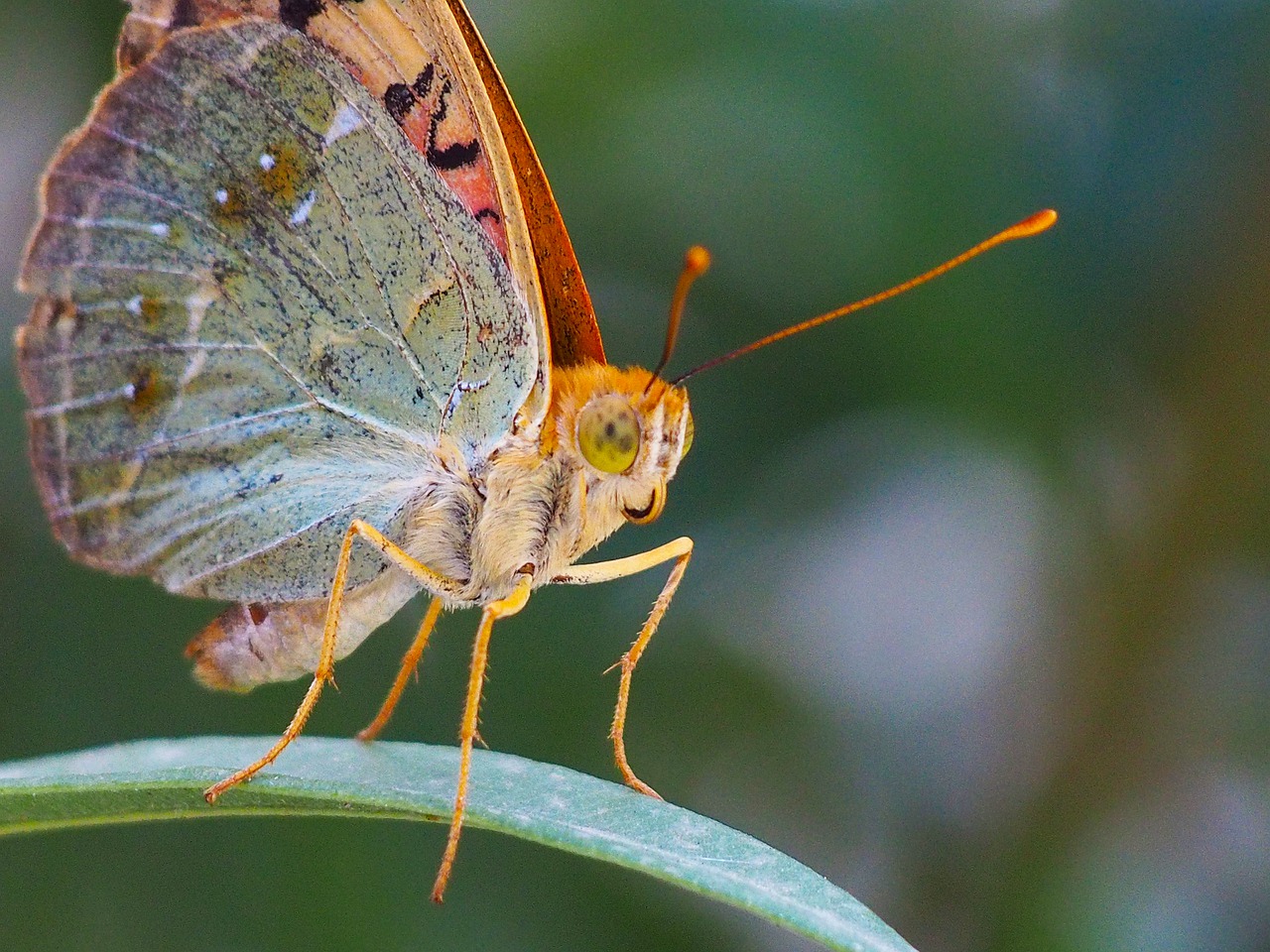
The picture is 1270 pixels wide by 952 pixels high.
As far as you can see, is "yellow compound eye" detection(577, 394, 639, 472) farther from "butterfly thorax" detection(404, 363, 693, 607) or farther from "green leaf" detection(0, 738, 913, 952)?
"green leaf" detection(0, 738, 913, 952)

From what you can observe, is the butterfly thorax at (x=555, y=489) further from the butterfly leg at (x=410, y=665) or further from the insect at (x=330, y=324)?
the butterfly leg at (x=410, y=665)

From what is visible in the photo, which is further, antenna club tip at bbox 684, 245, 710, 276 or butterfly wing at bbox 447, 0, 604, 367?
butterfly wing at bbox 447, 0, 604, 367

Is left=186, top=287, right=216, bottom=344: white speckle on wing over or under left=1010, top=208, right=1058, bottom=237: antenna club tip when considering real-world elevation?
under

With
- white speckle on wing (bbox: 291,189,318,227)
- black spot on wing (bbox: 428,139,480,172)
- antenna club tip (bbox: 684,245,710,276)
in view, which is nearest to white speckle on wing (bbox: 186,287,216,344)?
white speckle on wing (bbox: 291,189,318,227)

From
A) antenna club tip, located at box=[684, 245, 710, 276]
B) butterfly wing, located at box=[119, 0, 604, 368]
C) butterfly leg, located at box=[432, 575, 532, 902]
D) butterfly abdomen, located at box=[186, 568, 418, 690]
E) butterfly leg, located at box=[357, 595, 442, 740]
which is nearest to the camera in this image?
butterfly leg, located at box=[432, 575, 532, 902]

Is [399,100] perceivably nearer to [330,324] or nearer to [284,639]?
[330,324]

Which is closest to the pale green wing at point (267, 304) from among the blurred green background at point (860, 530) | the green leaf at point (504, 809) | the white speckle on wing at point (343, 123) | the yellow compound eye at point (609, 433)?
the white speckle on wing at point (343, 123)

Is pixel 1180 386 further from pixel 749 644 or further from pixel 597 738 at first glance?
pixel 597 738
